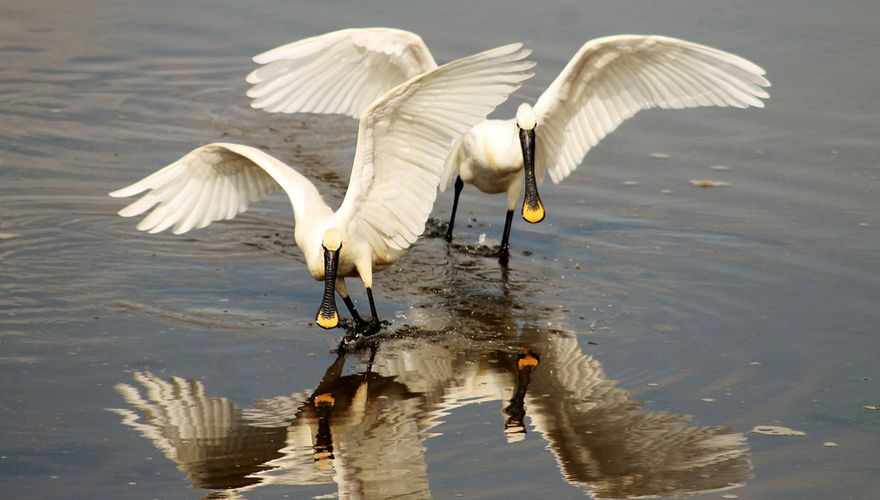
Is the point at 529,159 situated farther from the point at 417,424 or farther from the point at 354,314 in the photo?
the point at 417,424

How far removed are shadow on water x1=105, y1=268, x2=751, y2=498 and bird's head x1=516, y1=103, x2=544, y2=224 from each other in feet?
5.81

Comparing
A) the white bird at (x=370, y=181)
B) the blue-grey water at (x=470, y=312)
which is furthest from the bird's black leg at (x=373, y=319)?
the blue-grey water at (x=470, y=312)

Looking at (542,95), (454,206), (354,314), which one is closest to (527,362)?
(354,314)

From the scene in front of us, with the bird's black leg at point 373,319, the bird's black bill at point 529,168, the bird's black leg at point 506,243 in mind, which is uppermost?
the bird's black bill at point 529,168

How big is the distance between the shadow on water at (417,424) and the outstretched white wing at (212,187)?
Answer: 124cm

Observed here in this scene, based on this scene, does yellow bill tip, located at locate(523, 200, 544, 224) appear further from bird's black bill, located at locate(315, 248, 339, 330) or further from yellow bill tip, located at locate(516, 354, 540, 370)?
bird's black bill, located at locate(315, 248, 339, 330)

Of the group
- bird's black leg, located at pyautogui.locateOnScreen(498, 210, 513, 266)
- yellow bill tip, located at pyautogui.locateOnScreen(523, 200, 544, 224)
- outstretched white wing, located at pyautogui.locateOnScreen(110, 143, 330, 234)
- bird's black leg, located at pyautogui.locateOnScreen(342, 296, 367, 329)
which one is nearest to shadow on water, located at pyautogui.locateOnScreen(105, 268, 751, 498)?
bird's black leg, located at pyautogui.locateOnScreen(342, 296, 367, 329)

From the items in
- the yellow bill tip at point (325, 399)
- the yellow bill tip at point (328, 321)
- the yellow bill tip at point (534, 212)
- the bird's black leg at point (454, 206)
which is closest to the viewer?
the yellow bill tip at point (325, 399)

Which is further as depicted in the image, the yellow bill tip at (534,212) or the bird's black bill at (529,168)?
the bird's black bill at (529,168)

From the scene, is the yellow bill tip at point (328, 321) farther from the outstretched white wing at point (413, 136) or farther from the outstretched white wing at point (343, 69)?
the outstretched white wing at point (343, 69)

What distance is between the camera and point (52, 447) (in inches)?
295

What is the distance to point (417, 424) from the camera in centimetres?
798

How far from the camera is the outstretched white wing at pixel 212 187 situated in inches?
374

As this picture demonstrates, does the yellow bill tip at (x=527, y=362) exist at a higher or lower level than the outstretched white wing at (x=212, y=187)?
lower
